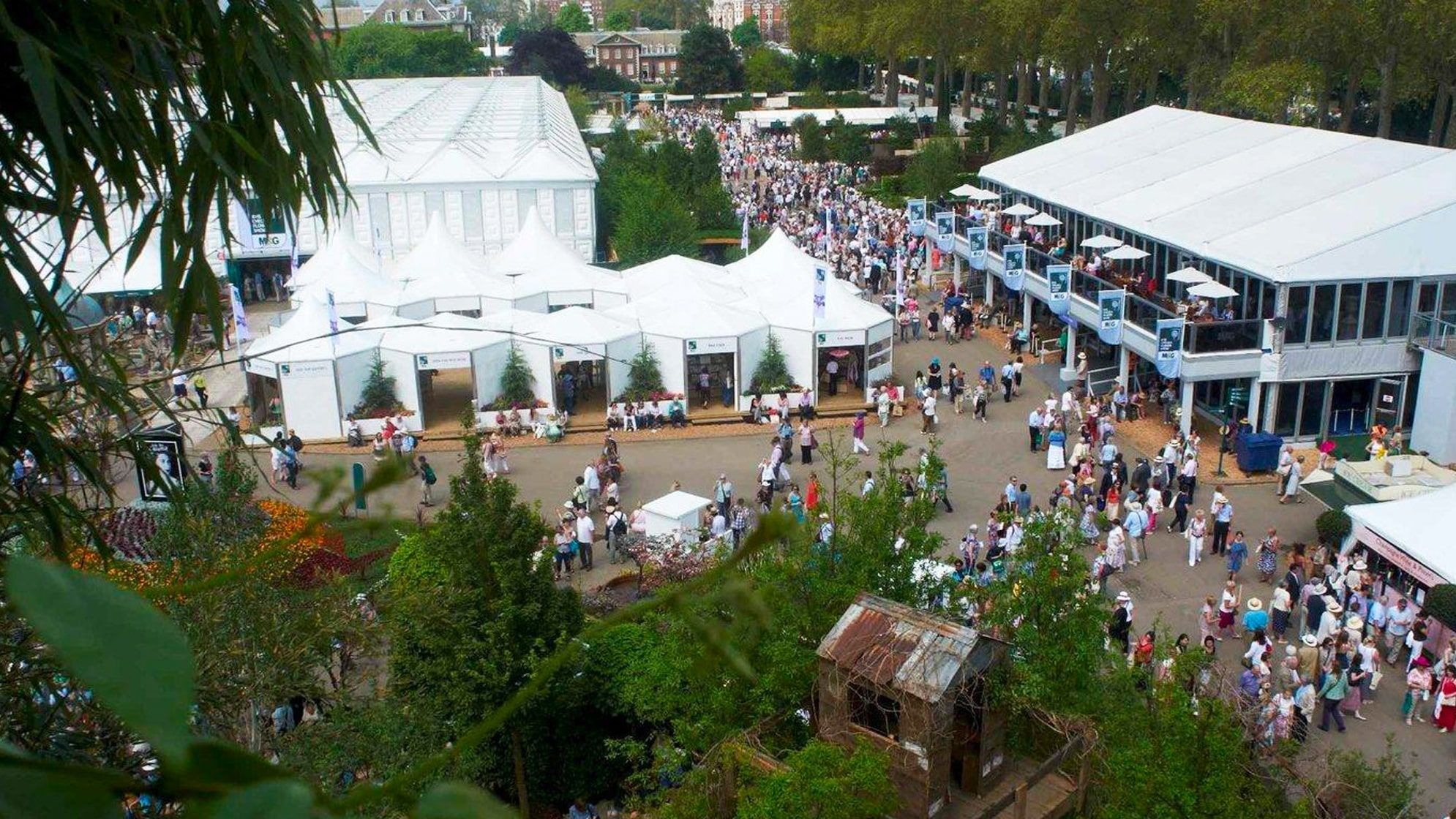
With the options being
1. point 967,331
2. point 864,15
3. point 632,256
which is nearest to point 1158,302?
point 967,331

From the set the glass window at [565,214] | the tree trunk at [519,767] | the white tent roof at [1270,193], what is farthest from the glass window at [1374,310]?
the glass window at [565,214]

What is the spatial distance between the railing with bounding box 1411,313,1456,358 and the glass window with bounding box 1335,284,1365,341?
0.97 meters

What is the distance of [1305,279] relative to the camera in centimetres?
2219

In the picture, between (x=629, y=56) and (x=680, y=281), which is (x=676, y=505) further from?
(x=629, y=56)

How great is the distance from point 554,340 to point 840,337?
5.83 metres

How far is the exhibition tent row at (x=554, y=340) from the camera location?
25328mm

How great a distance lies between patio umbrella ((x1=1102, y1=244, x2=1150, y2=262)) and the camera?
89.2ft

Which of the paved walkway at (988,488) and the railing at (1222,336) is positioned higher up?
the railing at (1222,336)

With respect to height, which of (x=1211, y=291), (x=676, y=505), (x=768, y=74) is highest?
(x=768, y=74)

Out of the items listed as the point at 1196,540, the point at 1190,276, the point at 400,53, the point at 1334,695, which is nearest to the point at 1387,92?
the point at 1190,276

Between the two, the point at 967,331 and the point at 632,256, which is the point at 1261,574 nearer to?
the point at 967,331

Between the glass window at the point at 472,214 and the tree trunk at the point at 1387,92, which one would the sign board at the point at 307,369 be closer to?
the glass window at the point at 472,214

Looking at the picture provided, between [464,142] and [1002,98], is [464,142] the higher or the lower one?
the lower one

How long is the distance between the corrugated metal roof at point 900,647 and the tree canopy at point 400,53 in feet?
326
